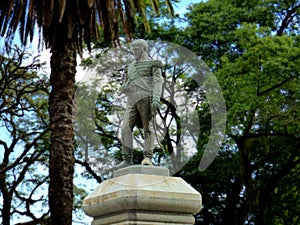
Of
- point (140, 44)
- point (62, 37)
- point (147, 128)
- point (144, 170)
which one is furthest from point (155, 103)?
point (62, 37)

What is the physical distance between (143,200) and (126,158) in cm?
91

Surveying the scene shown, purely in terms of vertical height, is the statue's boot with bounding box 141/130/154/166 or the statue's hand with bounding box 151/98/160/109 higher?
the statue's hand with bounding box 151/98/160/109

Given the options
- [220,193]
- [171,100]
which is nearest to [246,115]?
[220,193]

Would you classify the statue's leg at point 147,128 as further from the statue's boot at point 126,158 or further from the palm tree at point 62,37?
the palm tree at point 62,37

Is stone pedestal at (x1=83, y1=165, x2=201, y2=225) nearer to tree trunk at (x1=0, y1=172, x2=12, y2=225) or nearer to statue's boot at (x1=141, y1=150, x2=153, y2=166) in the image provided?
statue's boot at (x1=141, y1=150, x2=153, y2=166)

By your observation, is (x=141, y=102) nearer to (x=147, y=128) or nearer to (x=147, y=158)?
(x=147, y=128)

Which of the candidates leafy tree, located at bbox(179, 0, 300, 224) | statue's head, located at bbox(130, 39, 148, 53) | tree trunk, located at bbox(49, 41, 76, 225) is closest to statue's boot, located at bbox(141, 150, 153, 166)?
statue's head, located at bbox(130, 39, 148, 53)

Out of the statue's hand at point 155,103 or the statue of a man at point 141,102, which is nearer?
the statue's hand at point 155,103

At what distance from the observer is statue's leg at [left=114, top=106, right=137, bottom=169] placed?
776cm

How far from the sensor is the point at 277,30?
22859 mm

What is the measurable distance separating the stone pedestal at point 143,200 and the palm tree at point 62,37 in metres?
5.38

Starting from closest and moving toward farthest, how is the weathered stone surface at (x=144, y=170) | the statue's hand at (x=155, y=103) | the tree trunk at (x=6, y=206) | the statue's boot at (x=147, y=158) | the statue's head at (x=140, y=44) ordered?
the weathered stone surface at (x=144, y=170) < the statue's hand at (x=155, y=103) < the statue's boot at (x=147, y=158) < the statue's head at (x=140, y=44) < the tree trunk at (x=6, y=206)

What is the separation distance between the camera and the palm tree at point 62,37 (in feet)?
42.8

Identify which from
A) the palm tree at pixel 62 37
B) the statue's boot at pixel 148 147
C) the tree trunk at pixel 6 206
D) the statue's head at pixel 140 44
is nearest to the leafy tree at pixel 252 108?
the palm tree at pixel 62 37
